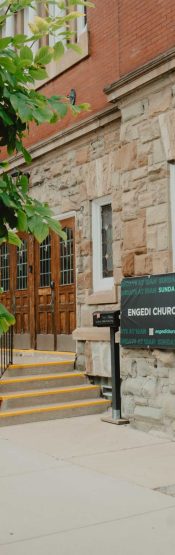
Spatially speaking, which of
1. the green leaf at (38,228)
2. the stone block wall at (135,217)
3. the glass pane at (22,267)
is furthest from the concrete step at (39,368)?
the green leaf at (38,228)

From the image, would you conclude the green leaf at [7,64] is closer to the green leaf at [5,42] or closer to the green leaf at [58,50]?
the green leaf at [5,42]

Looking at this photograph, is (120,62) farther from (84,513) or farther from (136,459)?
(84,513)

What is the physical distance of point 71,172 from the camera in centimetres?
1054

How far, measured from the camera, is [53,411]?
28.2 feet

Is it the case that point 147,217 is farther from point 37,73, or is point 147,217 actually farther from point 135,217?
point 37,73

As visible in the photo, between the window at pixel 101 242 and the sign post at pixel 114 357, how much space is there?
1307mm

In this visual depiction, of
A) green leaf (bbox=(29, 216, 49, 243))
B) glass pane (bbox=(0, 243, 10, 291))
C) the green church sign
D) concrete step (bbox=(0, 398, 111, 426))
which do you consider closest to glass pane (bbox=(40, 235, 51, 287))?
glass pane (bbox=(0, 243, 10, 291))

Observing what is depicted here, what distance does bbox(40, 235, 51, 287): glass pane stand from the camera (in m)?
11.2

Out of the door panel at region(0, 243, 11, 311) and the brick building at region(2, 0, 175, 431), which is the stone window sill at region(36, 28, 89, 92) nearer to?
the brick building at region(2, 0, 175, 431)

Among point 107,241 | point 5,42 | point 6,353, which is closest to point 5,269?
point 6,353

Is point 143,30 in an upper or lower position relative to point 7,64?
upper

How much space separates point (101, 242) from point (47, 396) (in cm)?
247

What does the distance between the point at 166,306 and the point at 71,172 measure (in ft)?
12.4

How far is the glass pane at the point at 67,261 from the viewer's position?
10.5 metres
